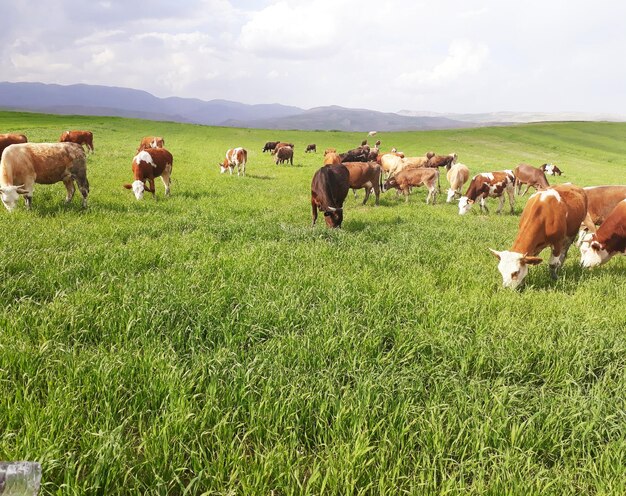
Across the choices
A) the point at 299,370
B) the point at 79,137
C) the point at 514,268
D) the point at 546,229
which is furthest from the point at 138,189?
the point at 79,137

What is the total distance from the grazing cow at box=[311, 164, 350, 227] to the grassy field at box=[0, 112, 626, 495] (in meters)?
2.67

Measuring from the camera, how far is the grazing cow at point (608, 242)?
275 inches

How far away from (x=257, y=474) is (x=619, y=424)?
9.48 ft

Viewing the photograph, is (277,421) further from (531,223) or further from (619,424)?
(531,223)

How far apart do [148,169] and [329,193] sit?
6.81 metres

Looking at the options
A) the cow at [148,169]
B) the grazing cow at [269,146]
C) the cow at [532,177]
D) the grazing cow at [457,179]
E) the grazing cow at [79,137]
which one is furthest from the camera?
the grazing cow at [269,146]

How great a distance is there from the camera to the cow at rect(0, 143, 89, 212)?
344 inches

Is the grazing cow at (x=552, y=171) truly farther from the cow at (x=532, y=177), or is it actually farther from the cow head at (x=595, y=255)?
the cow head at (x=595, y=255)

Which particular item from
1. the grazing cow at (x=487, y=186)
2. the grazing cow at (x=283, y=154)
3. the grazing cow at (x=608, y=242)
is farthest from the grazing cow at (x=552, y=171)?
the grazing cow at (x=608, y=242)

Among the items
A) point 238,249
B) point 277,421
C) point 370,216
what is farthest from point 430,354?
point 370,216

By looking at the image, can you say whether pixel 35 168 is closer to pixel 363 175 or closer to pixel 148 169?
pixel 148 169

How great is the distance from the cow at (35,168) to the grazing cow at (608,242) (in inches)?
483

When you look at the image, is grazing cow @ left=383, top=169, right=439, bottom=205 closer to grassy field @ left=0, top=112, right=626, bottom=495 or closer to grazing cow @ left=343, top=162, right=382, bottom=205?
grazing cow @ left=343, top=162, right=382, bottom=205

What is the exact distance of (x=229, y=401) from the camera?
283 centimetres
